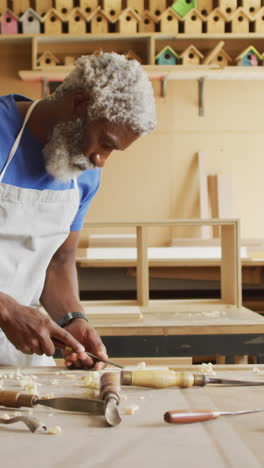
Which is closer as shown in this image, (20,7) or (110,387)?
(110,387)

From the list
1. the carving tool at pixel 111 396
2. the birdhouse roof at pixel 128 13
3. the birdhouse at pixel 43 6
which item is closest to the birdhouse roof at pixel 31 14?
the birdhouse at pixel 43 6

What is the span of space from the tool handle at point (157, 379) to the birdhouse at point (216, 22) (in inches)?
180

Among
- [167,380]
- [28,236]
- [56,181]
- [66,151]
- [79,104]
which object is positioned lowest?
[167,380]

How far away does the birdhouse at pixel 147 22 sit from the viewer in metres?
5.41

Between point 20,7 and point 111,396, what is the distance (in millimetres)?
4999

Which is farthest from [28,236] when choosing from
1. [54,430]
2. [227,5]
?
[227,5]

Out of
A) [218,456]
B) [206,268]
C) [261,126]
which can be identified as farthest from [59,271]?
[261,126]

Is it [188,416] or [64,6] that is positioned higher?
[64,6]

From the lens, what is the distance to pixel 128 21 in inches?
209

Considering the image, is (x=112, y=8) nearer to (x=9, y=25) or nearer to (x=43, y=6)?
(x=43, y=6)

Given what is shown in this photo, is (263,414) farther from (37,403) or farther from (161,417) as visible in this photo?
(37,403)

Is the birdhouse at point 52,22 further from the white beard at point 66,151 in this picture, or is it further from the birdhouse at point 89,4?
the white beard at point 66,151

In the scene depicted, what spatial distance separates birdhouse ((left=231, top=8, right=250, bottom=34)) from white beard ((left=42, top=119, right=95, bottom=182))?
3.96 m

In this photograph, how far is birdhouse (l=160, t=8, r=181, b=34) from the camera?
530 cm
